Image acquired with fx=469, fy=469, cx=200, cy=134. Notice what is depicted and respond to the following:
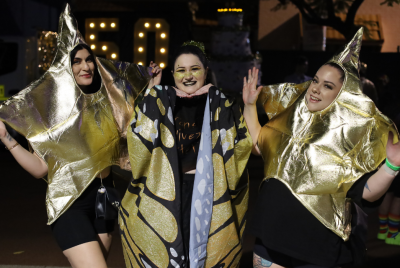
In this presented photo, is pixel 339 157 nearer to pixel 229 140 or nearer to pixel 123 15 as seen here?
pixel 229 140

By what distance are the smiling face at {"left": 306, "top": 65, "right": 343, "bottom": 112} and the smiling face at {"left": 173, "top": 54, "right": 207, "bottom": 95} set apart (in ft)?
2.20

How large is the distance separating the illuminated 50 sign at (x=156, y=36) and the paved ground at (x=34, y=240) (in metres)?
4.21

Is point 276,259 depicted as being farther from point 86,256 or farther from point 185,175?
point 86,256

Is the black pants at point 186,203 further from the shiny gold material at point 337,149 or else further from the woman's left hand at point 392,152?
the woman's left hand at point 392,152

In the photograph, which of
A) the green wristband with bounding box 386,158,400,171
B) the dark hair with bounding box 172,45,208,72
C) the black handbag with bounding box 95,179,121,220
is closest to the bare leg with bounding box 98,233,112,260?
the black handbag with bounding box 95,179,121,220

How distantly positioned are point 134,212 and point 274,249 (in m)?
0.82

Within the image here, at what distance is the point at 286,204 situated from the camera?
264cm

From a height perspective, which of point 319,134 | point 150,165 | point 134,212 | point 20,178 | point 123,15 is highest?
point 123,15

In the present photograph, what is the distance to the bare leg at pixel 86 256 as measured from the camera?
106 inches

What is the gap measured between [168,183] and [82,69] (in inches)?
36.9

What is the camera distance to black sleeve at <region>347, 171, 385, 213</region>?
8.41ft

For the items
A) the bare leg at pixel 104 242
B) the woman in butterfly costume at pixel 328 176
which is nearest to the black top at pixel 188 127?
the woman in butterfly costume at pixel 328 176

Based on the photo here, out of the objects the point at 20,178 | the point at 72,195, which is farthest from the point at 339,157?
the point at 20,178

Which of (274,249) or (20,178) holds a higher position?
(274,249)
